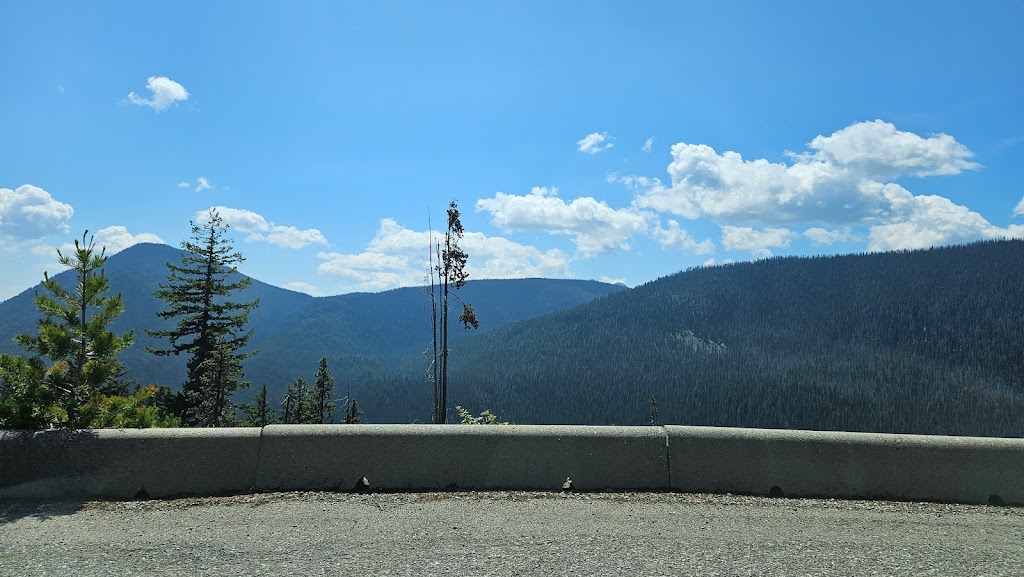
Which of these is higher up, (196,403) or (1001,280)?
(1001,280)

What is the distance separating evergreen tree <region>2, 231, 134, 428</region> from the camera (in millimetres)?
6824

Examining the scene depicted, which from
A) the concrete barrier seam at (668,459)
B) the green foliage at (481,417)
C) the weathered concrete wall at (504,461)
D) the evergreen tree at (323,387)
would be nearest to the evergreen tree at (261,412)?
the evergreen tree at (323,387)

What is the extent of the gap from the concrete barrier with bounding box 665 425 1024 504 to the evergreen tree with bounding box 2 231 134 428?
6.07 metres

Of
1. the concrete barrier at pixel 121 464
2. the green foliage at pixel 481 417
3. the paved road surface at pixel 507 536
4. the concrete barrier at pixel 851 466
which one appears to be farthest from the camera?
the green foliage at pixel 481 417

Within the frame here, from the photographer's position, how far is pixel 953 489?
635 cm

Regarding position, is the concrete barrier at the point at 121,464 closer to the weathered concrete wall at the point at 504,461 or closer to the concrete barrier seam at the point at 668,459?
the weathered concrete wall at the point at 504,461

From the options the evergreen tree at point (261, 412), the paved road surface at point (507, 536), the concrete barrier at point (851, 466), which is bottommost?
the evergreen tree at point (261, 412)

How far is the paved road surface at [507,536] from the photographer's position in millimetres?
4691

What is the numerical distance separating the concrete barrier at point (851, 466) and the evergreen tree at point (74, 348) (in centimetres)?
607

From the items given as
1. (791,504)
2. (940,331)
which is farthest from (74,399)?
(940,331)

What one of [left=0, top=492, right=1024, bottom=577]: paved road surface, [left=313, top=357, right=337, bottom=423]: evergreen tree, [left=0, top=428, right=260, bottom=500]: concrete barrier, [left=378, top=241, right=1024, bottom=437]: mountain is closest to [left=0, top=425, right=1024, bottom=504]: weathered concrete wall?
[left=0, top=428, right=260, bottom=500]: concrete barrier

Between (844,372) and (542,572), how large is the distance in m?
166

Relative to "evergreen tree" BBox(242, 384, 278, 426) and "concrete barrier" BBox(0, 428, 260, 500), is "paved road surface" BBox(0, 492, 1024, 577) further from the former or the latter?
"evergreen tree" BBox(242, 384, 278, 426)

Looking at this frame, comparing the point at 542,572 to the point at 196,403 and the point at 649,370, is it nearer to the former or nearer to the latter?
the point at 196,403
